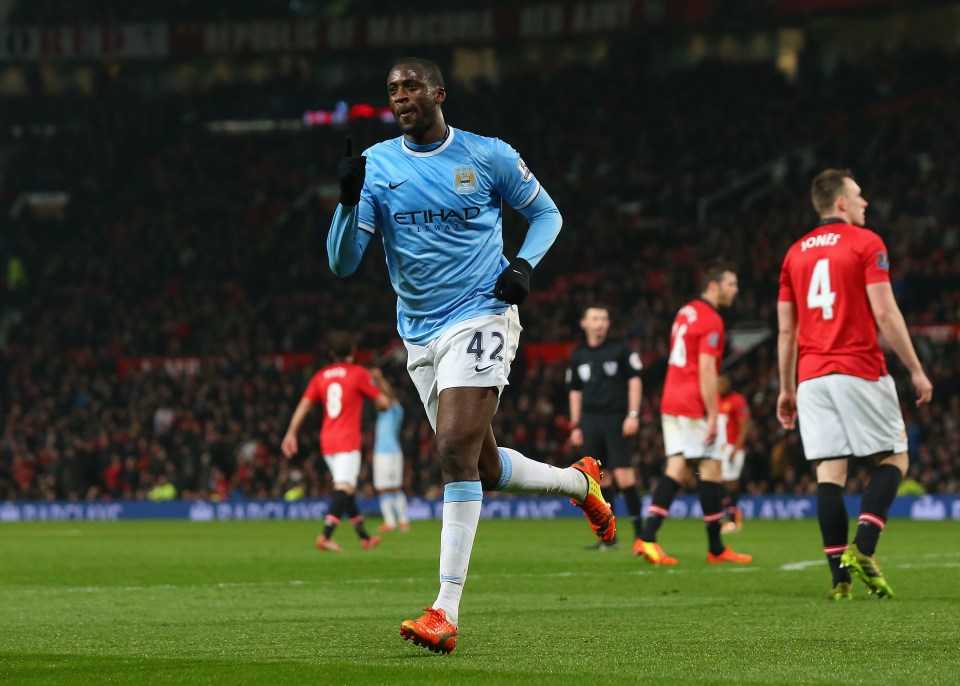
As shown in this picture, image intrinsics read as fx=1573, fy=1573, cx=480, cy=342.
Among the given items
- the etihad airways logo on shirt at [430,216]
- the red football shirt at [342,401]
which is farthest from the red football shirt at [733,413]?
the etihad airways logo on shirt at [430,216]

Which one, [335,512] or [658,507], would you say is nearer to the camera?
[658,507]

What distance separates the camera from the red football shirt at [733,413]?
18.8 metres

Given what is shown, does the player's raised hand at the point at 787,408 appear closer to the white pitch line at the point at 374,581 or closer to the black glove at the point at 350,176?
the white pitch line at the point at 374,581

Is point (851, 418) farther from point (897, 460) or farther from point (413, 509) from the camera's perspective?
point (413, 509)

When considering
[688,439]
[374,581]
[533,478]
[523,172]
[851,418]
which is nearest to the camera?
[523,172]

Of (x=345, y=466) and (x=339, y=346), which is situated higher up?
(x=339, y=346)

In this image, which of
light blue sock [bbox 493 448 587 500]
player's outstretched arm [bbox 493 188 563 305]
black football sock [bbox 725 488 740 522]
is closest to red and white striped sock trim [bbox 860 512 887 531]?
light blue sock [bbox 493 448 587 500]

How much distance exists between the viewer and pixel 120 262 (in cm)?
3812

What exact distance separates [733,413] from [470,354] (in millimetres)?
12942

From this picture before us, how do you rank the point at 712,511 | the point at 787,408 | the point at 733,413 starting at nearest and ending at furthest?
the point at 787,408, the point at 712,511, the point at 733,413

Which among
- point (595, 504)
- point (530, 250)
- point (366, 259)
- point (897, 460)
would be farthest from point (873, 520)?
point (366, 259)

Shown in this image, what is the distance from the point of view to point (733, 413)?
19.2m

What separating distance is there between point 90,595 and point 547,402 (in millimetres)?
17762

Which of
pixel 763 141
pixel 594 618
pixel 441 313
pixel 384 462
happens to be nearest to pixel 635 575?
pixel 594 618
